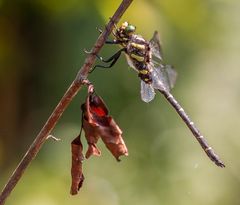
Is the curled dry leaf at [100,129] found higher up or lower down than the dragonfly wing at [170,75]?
higher up

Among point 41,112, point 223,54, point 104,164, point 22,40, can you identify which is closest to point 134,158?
point 104,164

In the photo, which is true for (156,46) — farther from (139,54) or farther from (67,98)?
(67,98)

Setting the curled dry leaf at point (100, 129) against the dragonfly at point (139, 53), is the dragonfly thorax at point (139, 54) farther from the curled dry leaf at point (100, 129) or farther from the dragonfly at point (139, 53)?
the curled dry leaf at point (100, 129)

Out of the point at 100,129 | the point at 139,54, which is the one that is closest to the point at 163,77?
the point at 139,54

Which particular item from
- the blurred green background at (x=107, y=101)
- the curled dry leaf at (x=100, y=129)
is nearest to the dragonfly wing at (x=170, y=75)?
the curled dry leaf at (x=100, y=129)

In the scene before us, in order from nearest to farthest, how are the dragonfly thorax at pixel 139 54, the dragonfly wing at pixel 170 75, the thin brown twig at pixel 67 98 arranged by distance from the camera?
the thin brown twig at pixel 67 98 → the dragonfly thorax at pixel 139 54 → the dragonfly wing at pixel 170 75

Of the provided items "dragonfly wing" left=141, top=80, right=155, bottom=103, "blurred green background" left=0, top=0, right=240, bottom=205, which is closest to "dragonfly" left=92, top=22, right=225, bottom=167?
"dragonfly wing" left=141, top=80, right=155, bottom=103
